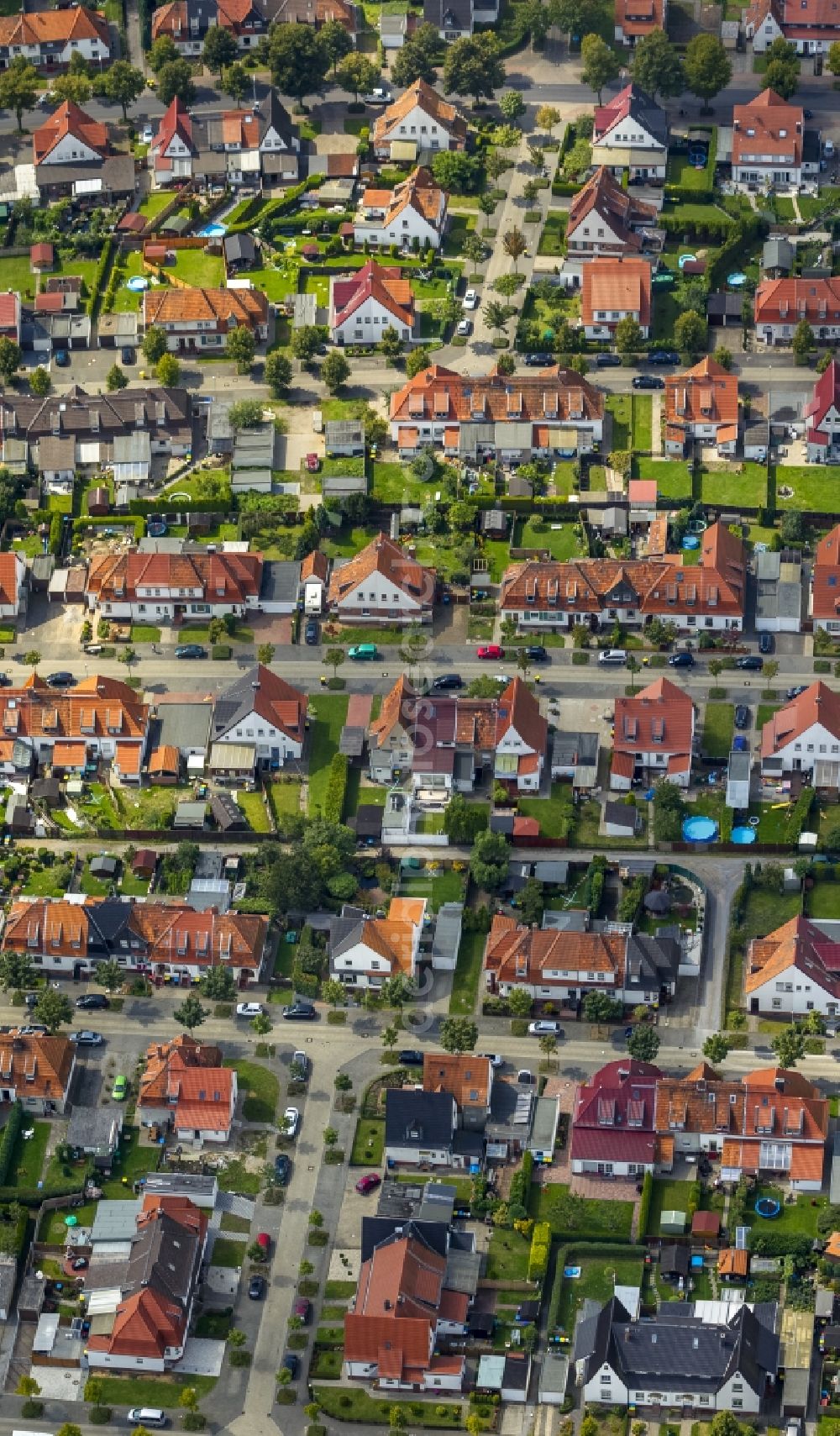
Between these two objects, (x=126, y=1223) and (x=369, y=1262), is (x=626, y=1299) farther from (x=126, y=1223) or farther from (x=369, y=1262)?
(x=126, y=1223)

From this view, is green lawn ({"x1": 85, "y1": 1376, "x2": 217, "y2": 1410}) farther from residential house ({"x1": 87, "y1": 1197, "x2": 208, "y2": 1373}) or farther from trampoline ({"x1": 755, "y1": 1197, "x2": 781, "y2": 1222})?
trampoline ({"x1": 755, "y1": 1197, "x2": 781, "y2": 1222})

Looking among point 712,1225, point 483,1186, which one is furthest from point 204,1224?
point 712,1225

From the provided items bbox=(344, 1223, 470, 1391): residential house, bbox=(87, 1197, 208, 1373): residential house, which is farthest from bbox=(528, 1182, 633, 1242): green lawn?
bbox=(87, 1197, 208, 1373): residential house

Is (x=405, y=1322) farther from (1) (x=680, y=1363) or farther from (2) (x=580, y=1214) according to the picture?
(1) (x=680, y=1363)

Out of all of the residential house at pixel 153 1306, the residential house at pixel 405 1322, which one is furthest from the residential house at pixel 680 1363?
the residential house at pixel 153 1306

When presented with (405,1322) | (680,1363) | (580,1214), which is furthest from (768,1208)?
(405,1322)

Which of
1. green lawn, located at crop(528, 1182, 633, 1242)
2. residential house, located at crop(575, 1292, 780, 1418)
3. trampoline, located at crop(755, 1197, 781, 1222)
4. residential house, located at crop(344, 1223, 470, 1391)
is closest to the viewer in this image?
residential house, located at crop(575, 1292, 780, 1418)
